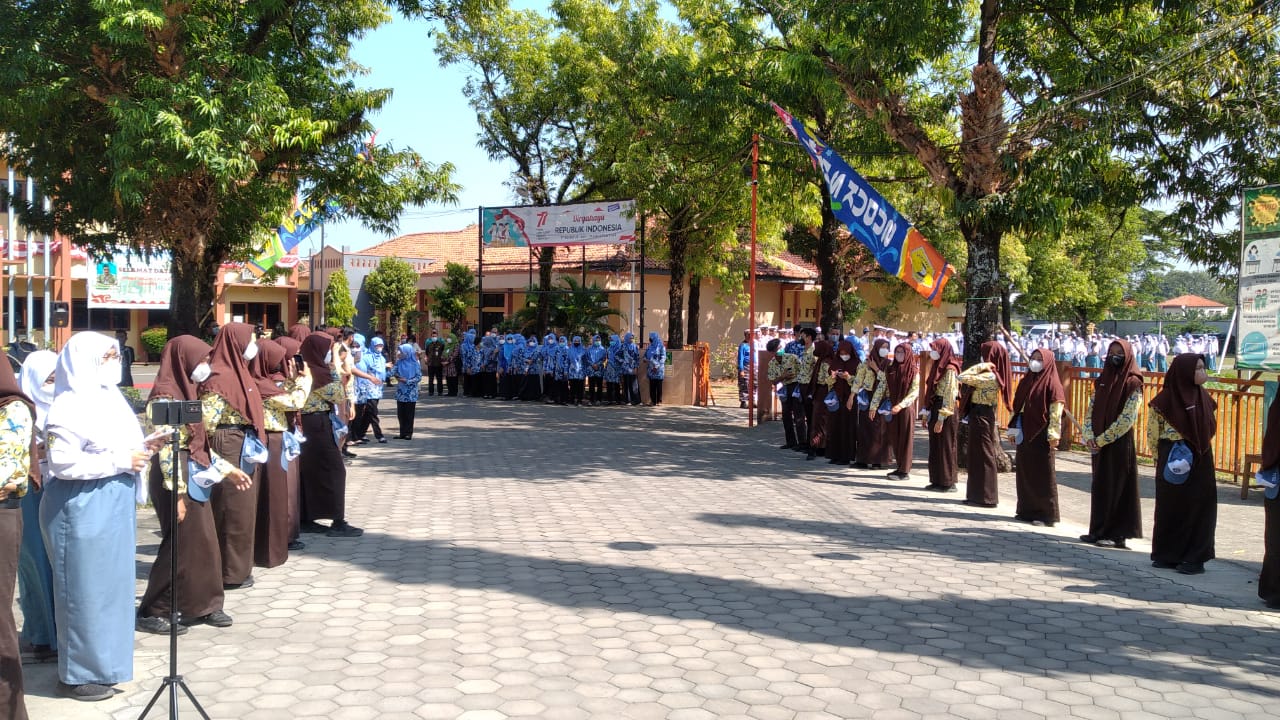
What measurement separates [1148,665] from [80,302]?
41.0 m

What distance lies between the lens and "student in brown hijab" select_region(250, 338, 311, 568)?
7297 mm

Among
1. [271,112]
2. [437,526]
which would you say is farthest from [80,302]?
[437,526]

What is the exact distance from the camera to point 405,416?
52.6 feet

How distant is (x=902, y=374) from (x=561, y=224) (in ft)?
46.0

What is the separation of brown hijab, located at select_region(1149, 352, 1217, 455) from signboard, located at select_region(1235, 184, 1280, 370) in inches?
141

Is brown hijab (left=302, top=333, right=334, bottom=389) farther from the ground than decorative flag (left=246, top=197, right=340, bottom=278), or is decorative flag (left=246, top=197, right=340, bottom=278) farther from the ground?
decorative flag (left=246, top=197, right=340, bottom=278)

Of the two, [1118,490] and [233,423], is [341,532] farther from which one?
[1118,490]

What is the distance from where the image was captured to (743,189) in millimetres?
21625

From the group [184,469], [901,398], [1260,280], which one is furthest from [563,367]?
[184,469]

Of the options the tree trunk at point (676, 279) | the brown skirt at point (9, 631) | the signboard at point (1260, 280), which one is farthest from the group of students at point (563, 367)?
the brown skirt at point (9, 631)

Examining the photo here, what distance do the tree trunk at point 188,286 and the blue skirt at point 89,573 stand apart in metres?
9.36

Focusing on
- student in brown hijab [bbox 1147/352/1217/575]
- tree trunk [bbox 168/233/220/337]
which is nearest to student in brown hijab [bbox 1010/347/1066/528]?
student in brown hijab [bbox 1147/352/1217/575]

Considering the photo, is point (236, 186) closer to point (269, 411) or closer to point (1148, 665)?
point (269, 411)

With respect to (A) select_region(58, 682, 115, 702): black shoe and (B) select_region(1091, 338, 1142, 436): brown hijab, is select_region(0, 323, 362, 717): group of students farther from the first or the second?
(B) select_region(1091, 338, 1142, 436): brown hijab
